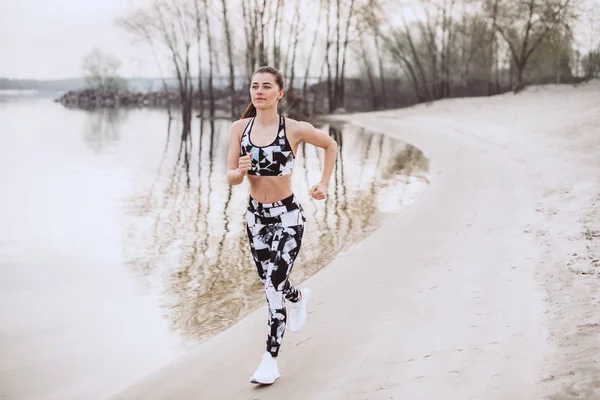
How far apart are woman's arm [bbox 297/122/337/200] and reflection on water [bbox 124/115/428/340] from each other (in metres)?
2.04

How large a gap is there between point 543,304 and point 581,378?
1.51 metres

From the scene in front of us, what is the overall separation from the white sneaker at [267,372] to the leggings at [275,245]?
5 cm

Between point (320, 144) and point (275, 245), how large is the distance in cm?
75

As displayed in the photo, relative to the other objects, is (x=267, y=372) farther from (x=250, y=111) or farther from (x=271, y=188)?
(x=250, y=111)

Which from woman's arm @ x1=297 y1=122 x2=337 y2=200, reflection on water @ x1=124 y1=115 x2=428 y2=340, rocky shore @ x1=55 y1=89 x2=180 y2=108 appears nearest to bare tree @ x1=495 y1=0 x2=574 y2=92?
reflection on water @ x1=124 y1=115 x2=428 y2=340

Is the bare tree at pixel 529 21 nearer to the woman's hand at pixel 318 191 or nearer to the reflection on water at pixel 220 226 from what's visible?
the reflection on water at pixel 220 226

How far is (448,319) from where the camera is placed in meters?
5.09

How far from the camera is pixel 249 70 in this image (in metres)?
50.9

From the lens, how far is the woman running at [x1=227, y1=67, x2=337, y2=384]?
4.13 meters

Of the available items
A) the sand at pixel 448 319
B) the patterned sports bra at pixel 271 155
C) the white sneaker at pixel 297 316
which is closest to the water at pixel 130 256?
the sand at pixel 448 319

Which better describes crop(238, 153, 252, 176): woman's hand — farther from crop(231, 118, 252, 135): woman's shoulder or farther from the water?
the water

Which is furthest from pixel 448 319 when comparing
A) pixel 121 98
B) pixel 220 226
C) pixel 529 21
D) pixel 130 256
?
pixel 121 98

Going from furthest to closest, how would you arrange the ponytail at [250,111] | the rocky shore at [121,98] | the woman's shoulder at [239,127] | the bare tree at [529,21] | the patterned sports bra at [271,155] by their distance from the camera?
1. the rocky shore at [121,98]
2. the bare tree at [529,21]
3. the ponytail at [250,111]
4. the woman's shoulder at [239,127]
5. the patterned sports bra at [271,155]

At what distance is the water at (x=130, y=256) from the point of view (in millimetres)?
5355
